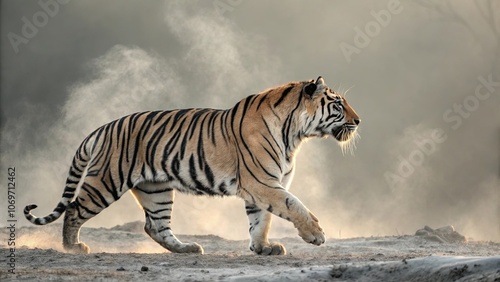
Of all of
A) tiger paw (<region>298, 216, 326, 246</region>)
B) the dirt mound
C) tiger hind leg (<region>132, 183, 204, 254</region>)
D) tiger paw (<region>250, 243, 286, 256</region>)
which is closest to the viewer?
tiger paw (<region>298, 216, 326, 246</region>)

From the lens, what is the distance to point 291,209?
845 centimetres

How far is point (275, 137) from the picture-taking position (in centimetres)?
931

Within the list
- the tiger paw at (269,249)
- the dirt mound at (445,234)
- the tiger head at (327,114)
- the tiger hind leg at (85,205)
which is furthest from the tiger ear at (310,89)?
the dirt mound at (445,234)

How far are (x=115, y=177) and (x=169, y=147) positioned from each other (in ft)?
2.41

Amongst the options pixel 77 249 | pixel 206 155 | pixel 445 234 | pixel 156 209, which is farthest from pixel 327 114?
pixel 445 234

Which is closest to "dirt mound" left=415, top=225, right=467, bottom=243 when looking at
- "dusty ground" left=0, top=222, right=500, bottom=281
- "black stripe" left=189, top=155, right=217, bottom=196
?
"dusty ground" left=0, top=222, right=500, bottom=281

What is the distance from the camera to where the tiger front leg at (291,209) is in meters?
8.31

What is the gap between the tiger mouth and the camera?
9.66m

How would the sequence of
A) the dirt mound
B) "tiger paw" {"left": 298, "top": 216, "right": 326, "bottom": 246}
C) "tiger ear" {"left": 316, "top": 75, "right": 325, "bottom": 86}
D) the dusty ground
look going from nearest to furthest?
the dusty ground
"tiger paw" {"left": 298, "top": 216, "right": 326, "bottom": 246}
"tiger ear" {"left": 316, "top": 75, "right": 325, "bottom": 86}
the dirt mound

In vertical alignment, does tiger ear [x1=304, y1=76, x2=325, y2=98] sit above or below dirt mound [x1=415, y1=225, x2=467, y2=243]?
above

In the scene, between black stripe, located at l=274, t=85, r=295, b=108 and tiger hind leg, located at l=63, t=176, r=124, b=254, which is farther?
tiger hind leg, located at l=63, t=176, r=124, b=254

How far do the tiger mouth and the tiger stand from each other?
1 cm

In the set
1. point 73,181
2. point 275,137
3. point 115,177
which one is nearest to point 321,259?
point 275,137

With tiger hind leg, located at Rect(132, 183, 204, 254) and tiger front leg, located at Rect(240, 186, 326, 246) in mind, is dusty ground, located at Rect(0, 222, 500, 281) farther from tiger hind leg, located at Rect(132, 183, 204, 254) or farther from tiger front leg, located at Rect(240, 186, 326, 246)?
tiger hind leg, located at Rect(132, 183, 204, 254)
